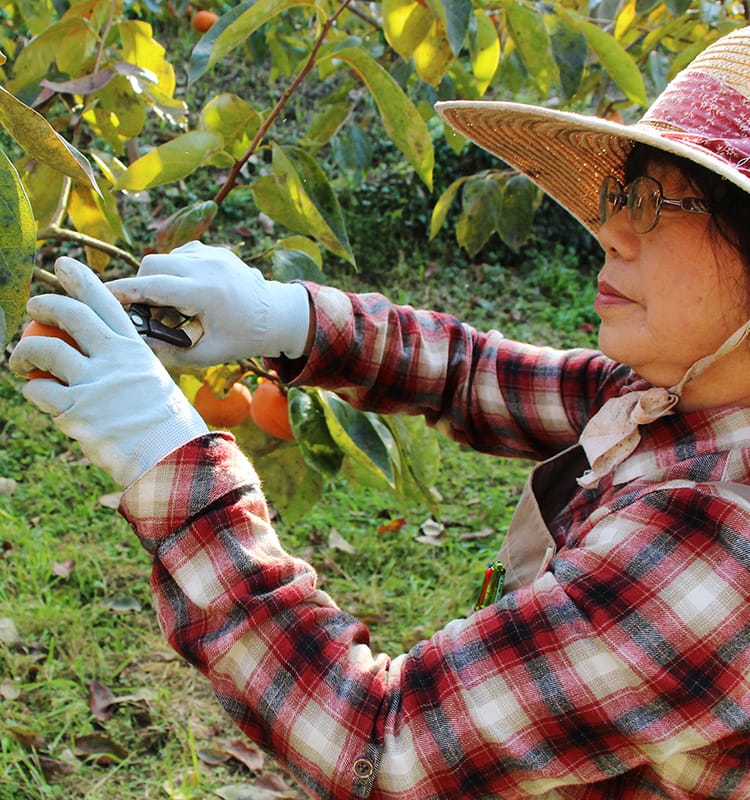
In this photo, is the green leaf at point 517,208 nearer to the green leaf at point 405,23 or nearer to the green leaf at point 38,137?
the green leaf at point 405,23

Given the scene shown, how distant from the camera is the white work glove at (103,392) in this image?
106 centimetres

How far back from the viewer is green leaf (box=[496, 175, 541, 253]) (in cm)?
236

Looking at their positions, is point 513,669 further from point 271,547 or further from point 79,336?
point 79,336

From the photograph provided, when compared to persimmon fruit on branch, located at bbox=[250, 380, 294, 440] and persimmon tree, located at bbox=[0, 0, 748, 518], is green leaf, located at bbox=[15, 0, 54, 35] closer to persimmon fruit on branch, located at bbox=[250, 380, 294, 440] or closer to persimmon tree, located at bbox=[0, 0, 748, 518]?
persimmon tree, located at bbox=[0, 0, 748, 518]

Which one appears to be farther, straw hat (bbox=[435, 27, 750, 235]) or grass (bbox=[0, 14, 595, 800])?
grass (bbox=[0, 14, 595, 800])

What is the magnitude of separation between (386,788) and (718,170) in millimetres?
703

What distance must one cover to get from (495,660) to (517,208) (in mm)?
1548

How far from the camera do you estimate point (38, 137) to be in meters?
0.93

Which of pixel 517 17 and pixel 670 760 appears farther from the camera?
pixel 517 17

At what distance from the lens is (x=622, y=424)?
120 centimetres

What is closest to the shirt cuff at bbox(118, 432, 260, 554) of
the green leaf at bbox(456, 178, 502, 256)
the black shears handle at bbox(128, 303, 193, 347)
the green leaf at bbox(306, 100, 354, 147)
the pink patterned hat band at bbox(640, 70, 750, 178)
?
the black shears handle at bbox(128, 303, 193, 347)

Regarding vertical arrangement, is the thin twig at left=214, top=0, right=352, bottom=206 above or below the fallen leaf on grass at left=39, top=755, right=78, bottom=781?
above

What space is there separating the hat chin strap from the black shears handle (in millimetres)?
535

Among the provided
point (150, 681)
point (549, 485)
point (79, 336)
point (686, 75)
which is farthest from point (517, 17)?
point (150, 681)
